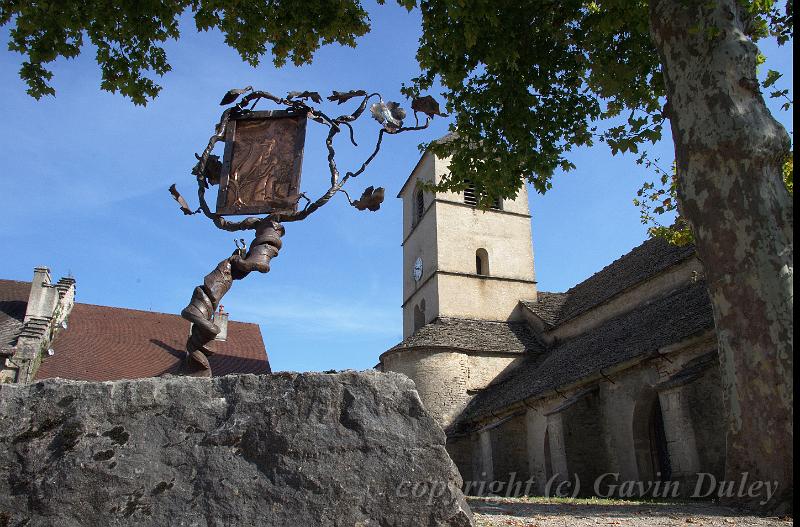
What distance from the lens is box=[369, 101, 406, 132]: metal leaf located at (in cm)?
514

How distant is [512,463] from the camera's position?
61.0ft

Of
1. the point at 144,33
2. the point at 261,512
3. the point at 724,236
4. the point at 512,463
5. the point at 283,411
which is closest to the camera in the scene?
the point at 261,512

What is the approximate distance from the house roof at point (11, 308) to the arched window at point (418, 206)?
16.5 m

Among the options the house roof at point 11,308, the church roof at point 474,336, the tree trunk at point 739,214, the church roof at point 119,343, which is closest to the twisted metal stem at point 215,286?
the tree trunk at point 739,214

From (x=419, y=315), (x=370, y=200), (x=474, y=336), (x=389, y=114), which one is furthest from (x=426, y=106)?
(x=419, y=315)

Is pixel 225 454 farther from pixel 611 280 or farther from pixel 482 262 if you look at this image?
pixel 482 262

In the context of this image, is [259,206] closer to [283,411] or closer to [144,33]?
[283,411]

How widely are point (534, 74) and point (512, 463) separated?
12.3 m

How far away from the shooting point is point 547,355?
74.7ft

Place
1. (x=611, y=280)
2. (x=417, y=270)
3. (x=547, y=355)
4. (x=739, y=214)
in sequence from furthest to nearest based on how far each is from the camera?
(x=417, y=270), (x=611, y=280), (x=547, y=355), (x=739, y=214)

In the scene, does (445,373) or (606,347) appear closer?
(606,347)

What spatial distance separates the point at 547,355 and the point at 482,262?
19.8 feet

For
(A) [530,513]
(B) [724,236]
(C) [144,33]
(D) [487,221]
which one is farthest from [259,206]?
(D) [487,221]

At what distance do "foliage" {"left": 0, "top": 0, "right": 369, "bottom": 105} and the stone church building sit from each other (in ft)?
11.6
